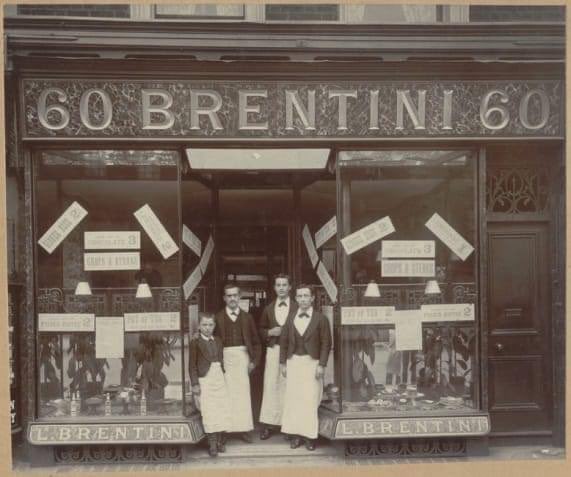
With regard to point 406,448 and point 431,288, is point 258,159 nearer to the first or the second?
point 431,288

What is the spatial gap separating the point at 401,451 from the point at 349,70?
4.05m

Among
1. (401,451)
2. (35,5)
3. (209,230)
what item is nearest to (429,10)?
(209,230)

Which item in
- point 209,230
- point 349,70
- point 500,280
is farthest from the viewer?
point 209,230

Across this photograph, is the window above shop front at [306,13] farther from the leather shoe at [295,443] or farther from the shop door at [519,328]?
the leather shoe at [295,443]

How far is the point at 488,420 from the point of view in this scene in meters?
6.60

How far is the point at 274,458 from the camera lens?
659 centimetres

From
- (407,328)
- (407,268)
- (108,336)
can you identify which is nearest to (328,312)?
(407,328)

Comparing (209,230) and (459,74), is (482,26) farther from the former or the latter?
(209,230)

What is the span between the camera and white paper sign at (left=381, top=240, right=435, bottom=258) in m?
6.96

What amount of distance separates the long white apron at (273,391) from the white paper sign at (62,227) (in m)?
2.57

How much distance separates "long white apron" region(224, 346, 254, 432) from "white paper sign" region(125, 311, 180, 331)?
655 mm

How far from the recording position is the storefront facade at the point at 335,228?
255 inches

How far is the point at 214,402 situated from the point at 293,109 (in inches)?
126

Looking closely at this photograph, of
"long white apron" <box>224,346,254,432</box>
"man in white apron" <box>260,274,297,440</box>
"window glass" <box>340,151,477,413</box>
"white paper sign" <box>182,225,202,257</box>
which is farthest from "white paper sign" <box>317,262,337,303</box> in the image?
"white paper sign" <box>182,225,202,257</box>
